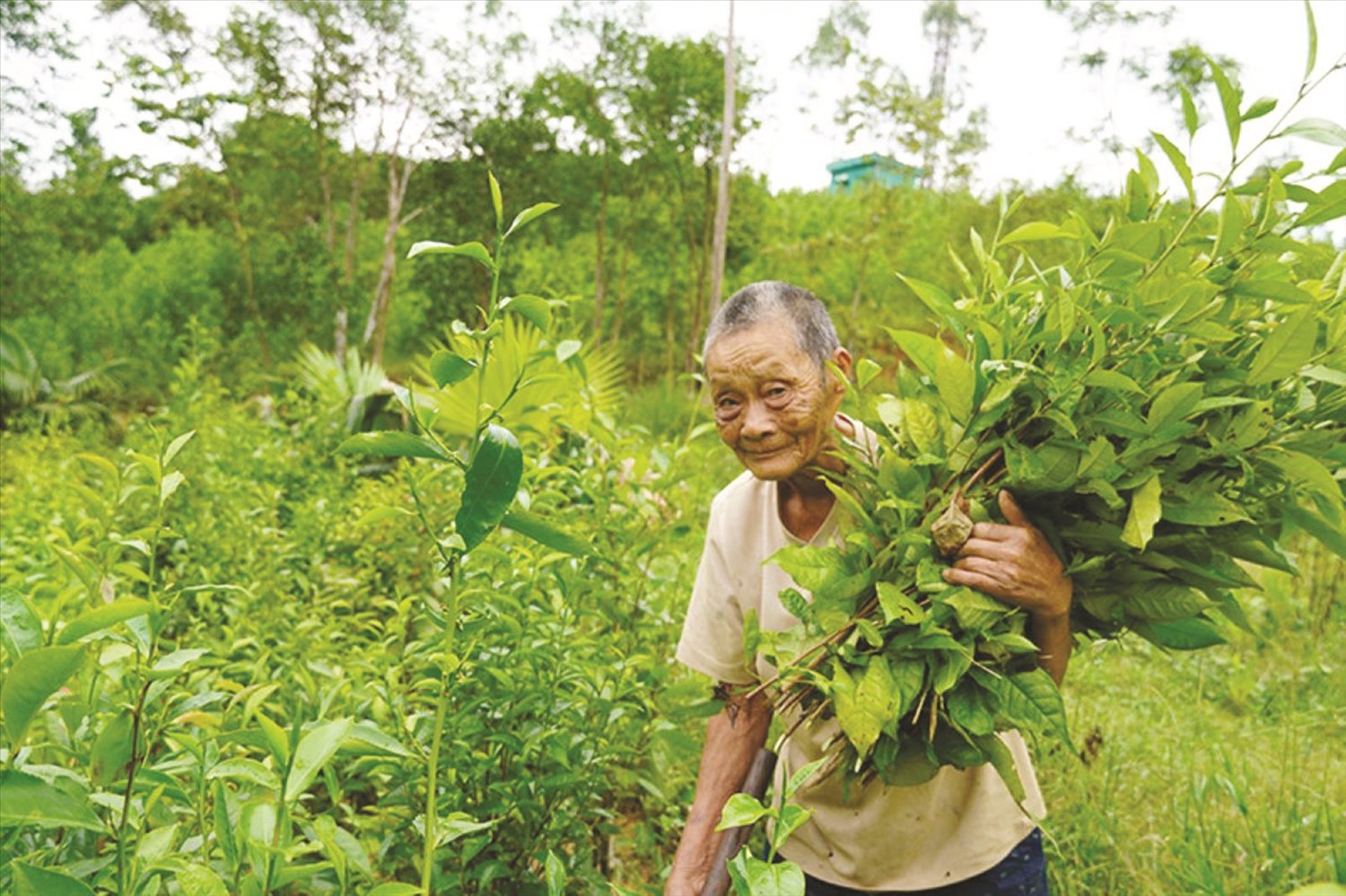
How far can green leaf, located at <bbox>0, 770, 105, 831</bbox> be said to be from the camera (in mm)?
563

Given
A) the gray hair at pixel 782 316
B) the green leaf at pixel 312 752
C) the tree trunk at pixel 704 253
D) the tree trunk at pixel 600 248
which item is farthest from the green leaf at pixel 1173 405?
the tree trunk at pixel 600 248

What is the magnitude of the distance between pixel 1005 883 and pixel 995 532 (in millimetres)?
763

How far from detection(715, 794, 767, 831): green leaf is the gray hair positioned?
862mm

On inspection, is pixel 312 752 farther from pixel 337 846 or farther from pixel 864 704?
pixel 864 704

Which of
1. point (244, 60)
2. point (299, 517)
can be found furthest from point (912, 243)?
point (299, 517)

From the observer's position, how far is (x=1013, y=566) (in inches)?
43.4

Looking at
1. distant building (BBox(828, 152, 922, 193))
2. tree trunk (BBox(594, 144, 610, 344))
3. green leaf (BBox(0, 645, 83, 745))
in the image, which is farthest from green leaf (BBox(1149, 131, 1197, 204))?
tree trunk (BBox(594, 144, 610, 344))

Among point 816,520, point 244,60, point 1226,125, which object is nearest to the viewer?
point 1226,125

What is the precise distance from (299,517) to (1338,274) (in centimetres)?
282

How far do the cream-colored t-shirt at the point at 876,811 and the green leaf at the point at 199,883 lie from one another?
36.3 inches

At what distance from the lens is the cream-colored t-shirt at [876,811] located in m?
1.51

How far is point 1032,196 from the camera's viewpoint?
416 inches

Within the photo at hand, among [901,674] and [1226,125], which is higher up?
[1226,125]

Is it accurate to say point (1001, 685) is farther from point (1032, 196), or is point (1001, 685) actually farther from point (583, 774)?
point (1032, 196)
